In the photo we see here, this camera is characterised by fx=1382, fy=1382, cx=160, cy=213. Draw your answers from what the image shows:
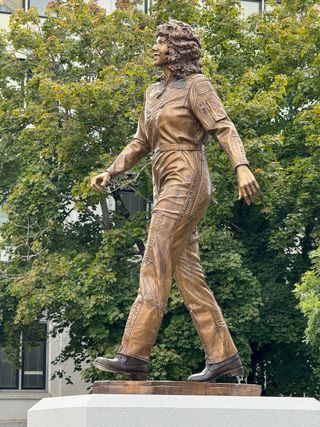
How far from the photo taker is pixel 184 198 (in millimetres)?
12594

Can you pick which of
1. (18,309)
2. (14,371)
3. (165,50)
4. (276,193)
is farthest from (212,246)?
(165,50)

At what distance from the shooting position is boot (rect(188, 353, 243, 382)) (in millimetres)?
12453

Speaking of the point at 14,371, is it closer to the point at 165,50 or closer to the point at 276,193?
the point at 276,193

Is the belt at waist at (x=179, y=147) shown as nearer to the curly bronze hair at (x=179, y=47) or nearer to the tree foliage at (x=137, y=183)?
the curly bronze hair at (x=179, y=47)

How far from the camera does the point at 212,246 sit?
2992 cm

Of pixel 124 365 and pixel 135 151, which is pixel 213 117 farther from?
pixel 124 365

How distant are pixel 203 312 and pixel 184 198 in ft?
3.46

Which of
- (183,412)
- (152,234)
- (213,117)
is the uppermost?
(213,117)

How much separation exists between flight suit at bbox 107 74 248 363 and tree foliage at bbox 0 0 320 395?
14.7m

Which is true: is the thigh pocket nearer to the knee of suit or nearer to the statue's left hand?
the knee of suit

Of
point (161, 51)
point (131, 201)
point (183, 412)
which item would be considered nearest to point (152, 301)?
point (183, 412)

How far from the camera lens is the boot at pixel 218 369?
40.9 ft

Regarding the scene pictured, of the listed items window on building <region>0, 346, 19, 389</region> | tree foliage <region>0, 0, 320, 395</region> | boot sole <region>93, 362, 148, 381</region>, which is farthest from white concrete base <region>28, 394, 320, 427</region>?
window on building <region>0, 346, 19, 389</region>

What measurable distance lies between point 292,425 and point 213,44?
22059 millimetres
